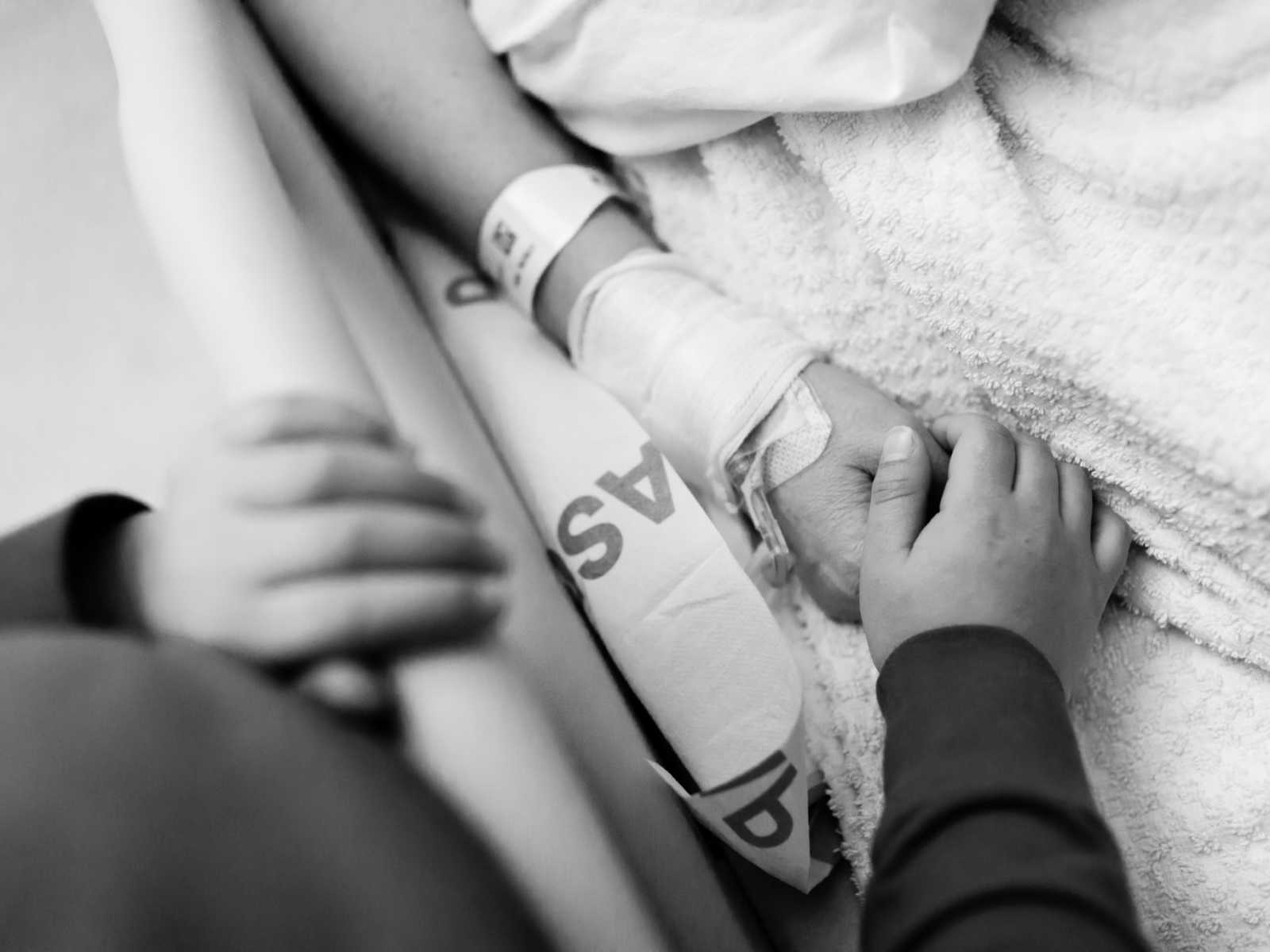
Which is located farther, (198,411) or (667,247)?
(667,247)

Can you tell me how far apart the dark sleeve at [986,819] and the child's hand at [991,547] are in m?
0.03

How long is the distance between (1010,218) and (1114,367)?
0.10 metres

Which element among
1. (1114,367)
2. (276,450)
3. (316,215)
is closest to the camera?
(276,450)

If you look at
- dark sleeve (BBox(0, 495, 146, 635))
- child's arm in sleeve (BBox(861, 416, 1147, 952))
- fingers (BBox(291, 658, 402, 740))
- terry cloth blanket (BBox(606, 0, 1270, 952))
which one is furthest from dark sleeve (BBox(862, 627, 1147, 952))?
dark sleeve (BBox(0, 495, 146, 635))

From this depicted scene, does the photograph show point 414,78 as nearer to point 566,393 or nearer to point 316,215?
point 316,215

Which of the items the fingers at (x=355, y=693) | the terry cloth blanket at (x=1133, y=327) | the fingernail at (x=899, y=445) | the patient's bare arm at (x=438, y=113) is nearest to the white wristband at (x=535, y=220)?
the patient's bare arm at (x=438, y=113)

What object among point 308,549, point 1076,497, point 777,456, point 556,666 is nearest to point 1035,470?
point 1076,497

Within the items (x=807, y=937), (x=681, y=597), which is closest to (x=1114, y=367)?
(x=681, y=597)

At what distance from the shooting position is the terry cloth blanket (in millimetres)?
483

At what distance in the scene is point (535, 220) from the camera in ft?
2.19

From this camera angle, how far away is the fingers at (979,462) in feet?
1.74

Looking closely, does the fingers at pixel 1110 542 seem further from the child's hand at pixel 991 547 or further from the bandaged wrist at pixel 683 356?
the bandaged wrist at pixel 683 356

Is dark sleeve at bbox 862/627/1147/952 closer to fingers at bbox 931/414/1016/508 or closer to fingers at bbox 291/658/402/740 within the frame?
fingers at bbox 931/414/1016/508

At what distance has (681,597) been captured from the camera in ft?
1.88
